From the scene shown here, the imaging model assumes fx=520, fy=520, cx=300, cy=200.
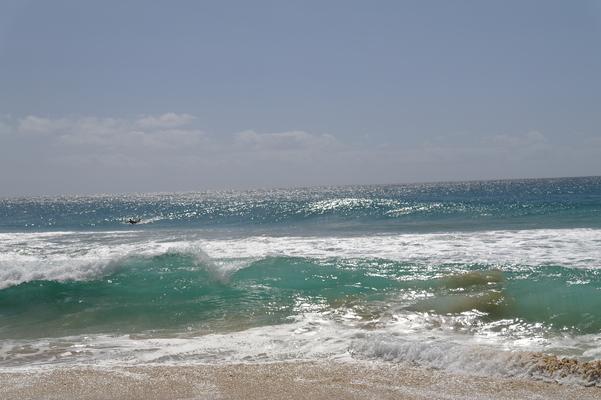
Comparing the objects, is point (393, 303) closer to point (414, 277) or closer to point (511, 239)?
point (414, 277)

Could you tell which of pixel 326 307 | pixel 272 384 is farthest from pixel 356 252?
pixel 272 384

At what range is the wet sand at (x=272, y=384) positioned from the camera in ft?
21.0

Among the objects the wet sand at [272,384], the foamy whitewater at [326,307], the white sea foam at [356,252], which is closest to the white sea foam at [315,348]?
the foamy whitewater at [326,307]

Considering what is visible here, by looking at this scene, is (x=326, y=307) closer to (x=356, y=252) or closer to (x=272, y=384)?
(x=272, y=384)

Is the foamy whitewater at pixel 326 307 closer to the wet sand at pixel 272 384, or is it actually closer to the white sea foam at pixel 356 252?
the white sea foam at pixel 356 252

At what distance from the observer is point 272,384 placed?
268 inches

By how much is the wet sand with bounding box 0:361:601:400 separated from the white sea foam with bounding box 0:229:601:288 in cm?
843

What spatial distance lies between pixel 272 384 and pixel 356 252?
43.6 ft

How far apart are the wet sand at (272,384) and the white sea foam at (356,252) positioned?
843 centimetres

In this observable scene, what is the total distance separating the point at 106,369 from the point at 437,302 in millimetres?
6925

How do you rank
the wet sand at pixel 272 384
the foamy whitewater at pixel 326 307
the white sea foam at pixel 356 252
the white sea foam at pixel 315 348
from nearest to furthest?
the wet sand at pixel 272 384 < the white sea foam at pixel 315 348 < the foamy whitewater at pixel 326 307 < the white sea foam at pixel 356 252

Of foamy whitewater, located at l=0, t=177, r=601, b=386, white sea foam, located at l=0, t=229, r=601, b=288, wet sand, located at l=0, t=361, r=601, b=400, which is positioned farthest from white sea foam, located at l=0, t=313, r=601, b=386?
white sea foam, located at l=0, t=229, r=601, b=288

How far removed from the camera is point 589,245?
1848 cm

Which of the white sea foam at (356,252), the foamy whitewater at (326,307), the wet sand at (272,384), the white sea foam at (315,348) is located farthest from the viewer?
the white sea foam at (356,252)
